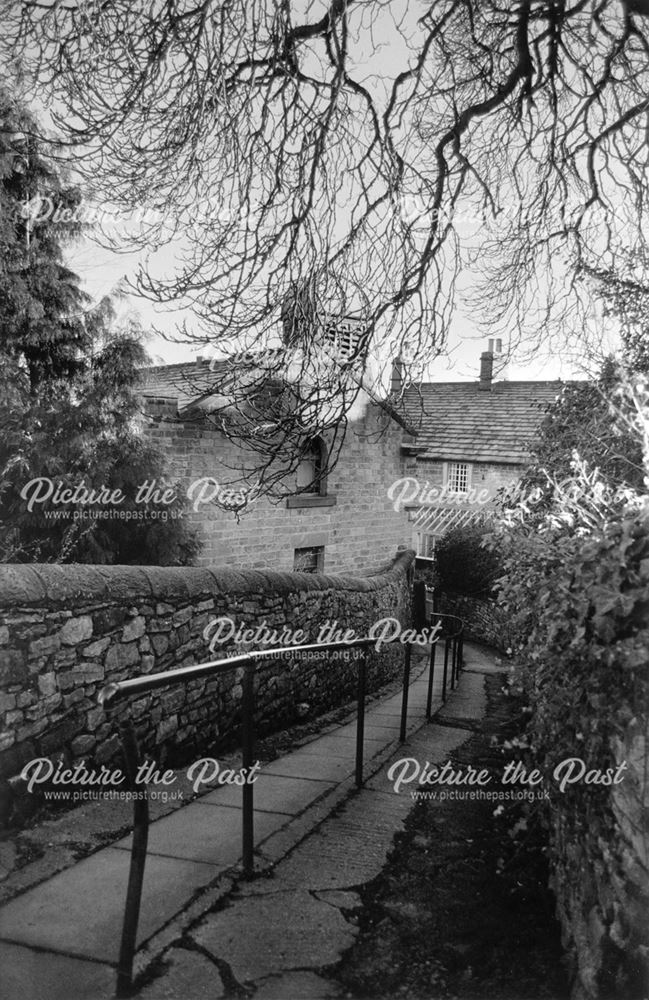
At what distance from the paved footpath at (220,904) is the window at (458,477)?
17.7 metres

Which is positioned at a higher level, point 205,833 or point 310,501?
point 310,501

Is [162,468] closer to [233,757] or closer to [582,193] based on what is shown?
[233,757]

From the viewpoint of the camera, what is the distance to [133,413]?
9734mm

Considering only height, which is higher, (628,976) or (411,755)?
(628,976)

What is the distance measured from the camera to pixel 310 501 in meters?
14.5

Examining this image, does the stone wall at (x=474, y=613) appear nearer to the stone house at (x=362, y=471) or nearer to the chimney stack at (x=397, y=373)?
the stone house at (x=362, y=471)

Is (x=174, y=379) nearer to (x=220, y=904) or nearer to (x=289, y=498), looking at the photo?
(x=289, y=498)

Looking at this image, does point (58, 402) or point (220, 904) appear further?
point (58, 402)

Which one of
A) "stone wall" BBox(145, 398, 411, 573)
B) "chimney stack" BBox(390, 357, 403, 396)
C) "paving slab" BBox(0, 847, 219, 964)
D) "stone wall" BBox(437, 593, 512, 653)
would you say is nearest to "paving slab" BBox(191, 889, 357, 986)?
"paving slab" BBox(0, 847, 219, 964)

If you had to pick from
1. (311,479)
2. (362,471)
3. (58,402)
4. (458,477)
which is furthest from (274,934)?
(458,477)

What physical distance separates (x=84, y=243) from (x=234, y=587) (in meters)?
6.59

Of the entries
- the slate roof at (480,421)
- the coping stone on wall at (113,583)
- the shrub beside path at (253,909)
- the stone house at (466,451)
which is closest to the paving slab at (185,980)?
the shrub beside path at (253,909)

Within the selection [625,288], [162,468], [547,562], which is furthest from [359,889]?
[162,468]

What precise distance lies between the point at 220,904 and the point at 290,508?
1148 centimetres
